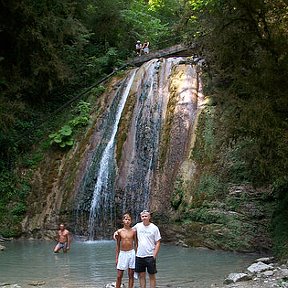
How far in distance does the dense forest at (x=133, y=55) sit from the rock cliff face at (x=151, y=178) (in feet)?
2.20

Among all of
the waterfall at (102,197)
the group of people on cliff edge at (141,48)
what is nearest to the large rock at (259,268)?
the waterfall at (102,197)

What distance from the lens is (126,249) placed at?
7.71 m

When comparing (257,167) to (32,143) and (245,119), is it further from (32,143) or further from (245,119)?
(32,143)

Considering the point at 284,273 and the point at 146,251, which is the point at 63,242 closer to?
the point at 146,251

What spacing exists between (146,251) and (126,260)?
0.46 meters

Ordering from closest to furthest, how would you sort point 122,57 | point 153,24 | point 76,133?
point 76,133 < point 122,57 < point 153,24

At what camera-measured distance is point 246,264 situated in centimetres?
1093

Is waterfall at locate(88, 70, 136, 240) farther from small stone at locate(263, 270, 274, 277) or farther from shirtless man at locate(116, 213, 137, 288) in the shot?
Answer: shirtless man at locate(116, 213, 137, 288)

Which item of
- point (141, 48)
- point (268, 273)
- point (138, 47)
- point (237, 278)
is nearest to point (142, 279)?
point (237, 278)

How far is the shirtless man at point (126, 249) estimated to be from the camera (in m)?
7.67

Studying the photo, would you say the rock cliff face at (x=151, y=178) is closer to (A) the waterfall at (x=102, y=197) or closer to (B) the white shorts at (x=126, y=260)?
(A) the waterfall at (x=102, y=197)

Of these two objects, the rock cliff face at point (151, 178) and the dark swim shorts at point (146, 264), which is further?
the rock cliff face at point (151, 178)

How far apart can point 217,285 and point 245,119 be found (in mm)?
3848

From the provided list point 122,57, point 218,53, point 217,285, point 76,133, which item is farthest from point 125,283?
point 122,57
